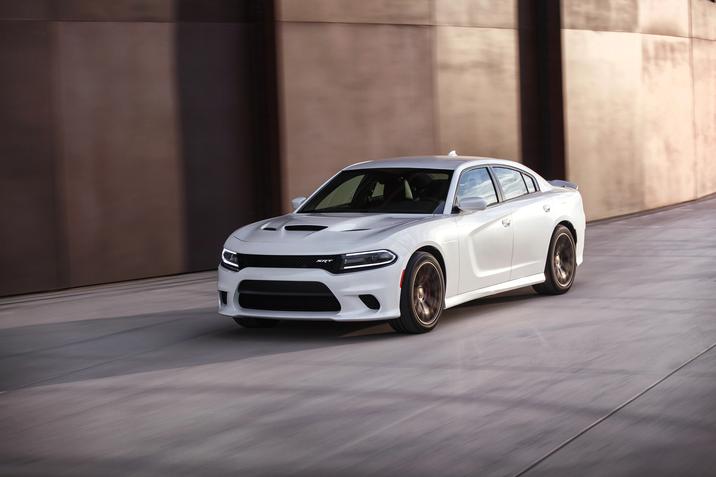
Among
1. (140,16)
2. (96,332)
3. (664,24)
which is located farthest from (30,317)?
→ (664,24)

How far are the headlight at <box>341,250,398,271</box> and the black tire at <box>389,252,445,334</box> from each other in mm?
207

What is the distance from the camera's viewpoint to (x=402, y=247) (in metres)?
8.94

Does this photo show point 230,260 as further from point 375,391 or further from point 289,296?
point 375,391

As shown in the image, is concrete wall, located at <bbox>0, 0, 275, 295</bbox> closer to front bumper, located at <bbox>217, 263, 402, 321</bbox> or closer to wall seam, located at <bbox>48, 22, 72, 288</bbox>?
wall seam, located at <bbox>48, 22, 72, 288</bbox>

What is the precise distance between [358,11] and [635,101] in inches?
272

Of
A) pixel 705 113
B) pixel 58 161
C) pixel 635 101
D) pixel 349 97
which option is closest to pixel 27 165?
pixel 58 161

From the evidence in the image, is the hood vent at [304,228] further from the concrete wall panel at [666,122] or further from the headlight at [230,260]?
the concrete wall panel at [666,122]

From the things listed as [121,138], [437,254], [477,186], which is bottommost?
[437,254]

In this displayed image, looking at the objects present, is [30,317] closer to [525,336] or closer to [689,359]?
[525,336]

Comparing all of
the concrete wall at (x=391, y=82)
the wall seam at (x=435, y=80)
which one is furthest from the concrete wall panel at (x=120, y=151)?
the wall seam at (x=435, y=80)

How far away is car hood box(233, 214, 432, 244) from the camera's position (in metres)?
8.97

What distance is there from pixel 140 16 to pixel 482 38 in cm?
620

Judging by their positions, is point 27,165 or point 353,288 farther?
point 27,165

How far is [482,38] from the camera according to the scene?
1872 centimetres
